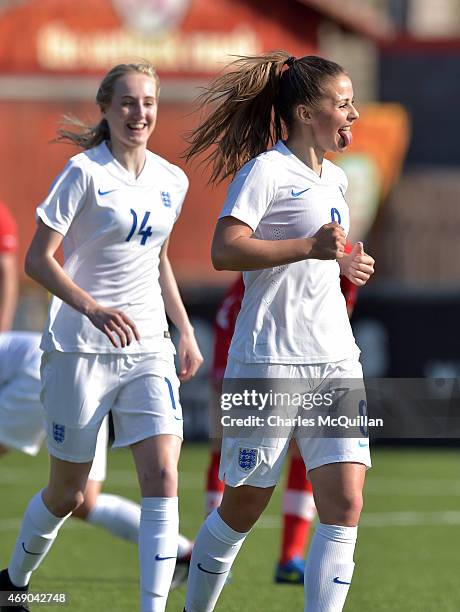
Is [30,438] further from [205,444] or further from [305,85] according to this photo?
[205,444]

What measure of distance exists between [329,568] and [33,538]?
61.2 inches

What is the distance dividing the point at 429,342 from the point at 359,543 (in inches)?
282

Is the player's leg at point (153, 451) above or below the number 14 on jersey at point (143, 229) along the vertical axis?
below

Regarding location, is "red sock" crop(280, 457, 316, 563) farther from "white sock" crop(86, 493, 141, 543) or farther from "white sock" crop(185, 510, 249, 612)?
"white sock" crop(185, 510, 249, 612)

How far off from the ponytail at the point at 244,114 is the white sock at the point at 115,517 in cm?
216

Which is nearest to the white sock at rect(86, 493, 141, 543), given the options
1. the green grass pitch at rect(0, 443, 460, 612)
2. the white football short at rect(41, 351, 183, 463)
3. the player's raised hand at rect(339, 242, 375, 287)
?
the green grass pitch at rect(0, 443, 460, 612)

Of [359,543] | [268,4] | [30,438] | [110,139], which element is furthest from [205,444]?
[268,4]

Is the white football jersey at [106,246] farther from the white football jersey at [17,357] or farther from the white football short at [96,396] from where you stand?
the white football jersey at [17,357]

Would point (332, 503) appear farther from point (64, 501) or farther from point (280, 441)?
point (64, 501)

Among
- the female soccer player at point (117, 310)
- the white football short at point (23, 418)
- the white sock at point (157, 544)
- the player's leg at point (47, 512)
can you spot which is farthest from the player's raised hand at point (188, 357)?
the white football short at point (23, 418)

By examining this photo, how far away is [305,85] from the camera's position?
19.7ft

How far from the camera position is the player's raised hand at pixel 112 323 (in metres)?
6.20

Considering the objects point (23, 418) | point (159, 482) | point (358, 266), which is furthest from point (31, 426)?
point (358, 266)

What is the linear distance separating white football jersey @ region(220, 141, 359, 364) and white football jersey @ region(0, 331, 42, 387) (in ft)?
8.35
